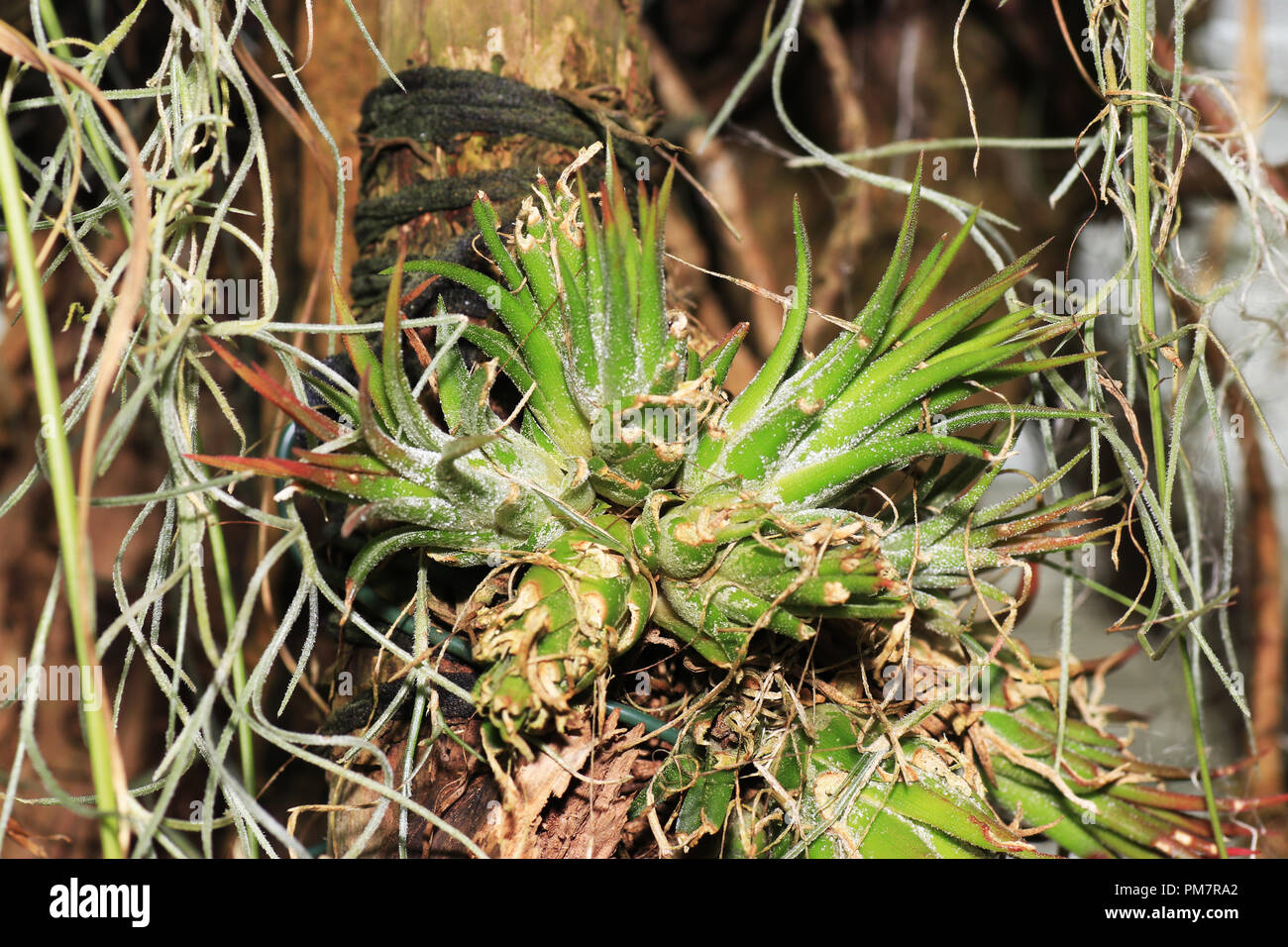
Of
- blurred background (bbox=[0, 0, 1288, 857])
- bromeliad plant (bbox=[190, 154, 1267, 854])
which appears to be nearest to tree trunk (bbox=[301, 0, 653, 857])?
Answer: blurred background (bbox=[0, 0, 1288, 857])

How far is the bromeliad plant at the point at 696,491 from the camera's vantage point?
0.50 metres

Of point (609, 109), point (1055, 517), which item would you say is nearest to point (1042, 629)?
point (1055, 517)

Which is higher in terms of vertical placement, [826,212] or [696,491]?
[826,212]

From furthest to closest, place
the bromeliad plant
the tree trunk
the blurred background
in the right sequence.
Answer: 1. the blurred background
2. the tree trunk
3. the bromeliad plant

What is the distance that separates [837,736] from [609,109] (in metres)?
0.53

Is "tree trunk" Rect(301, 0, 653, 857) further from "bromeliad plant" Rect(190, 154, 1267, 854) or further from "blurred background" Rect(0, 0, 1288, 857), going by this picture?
"bromeliad plant" Rect(190, 154, 1267, 854)

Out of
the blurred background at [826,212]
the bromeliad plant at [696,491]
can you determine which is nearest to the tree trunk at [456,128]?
the blurred background at [826,212]

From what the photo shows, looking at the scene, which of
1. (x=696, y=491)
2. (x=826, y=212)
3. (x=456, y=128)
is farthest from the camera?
(x=826, y=212)

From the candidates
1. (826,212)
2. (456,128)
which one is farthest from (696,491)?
(826,212)

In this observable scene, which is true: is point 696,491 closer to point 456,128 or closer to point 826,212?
point 456,128

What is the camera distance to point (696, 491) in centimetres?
55

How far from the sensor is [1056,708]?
0.71 m

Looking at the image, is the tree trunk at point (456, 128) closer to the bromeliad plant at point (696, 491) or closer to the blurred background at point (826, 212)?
the blurred background at point (826, 212)

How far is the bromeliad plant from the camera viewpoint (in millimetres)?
498
